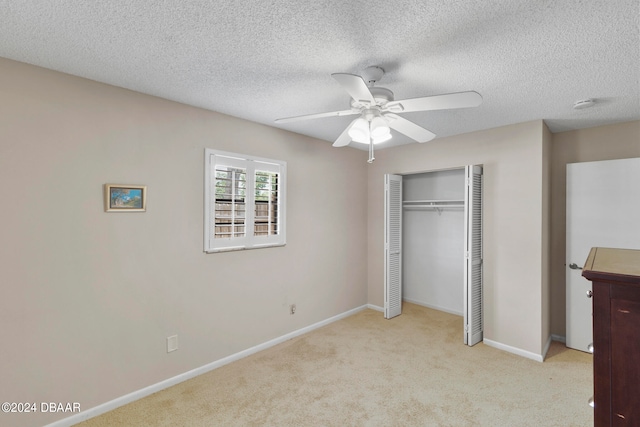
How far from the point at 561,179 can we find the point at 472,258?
1379 millimetres

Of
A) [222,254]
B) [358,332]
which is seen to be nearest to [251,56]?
[222,254]

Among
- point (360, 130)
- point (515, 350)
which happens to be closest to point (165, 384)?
point (360, 130)

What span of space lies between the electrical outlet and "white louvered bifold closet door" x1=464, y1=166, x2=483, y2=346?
295cm

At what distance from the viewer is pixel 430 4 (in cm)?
139

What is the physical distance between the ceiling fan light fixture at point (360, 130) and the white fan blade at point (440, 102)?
213 mm

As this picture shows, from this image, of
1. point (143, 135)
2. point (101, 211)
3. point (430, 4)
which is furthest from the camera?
point (143, 135)

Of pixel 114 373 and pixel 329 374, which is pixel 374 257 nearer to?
pixel 329 374

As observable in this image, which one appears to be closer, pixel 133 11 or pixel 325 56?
pixel 133 11

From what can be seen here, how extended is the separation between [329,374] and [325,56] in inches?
102

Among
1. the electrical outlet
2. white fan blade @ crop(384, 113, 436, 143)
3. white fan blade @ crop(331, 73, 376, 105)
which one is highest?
white fan blade @ crop(331, 73, 376, 105)

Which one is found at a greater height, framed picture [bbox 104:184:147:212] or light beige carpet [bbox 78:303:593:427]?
framed picture [bbox 104:184:147:212]

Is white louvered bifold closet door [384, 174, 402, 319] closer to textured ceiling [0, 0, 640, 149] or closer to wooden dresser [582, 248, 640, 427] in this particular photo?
A: textured ceiling [0, 0, 640, 149]

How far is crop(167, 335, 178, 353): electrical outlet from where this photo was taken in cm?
262

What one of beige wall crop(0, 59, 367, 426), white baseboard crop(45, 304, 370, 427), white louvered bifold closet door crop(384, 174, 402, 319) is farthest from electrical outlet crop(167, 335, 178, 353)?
white louvered bifold closet door crop(384, 174, 402, 319)
